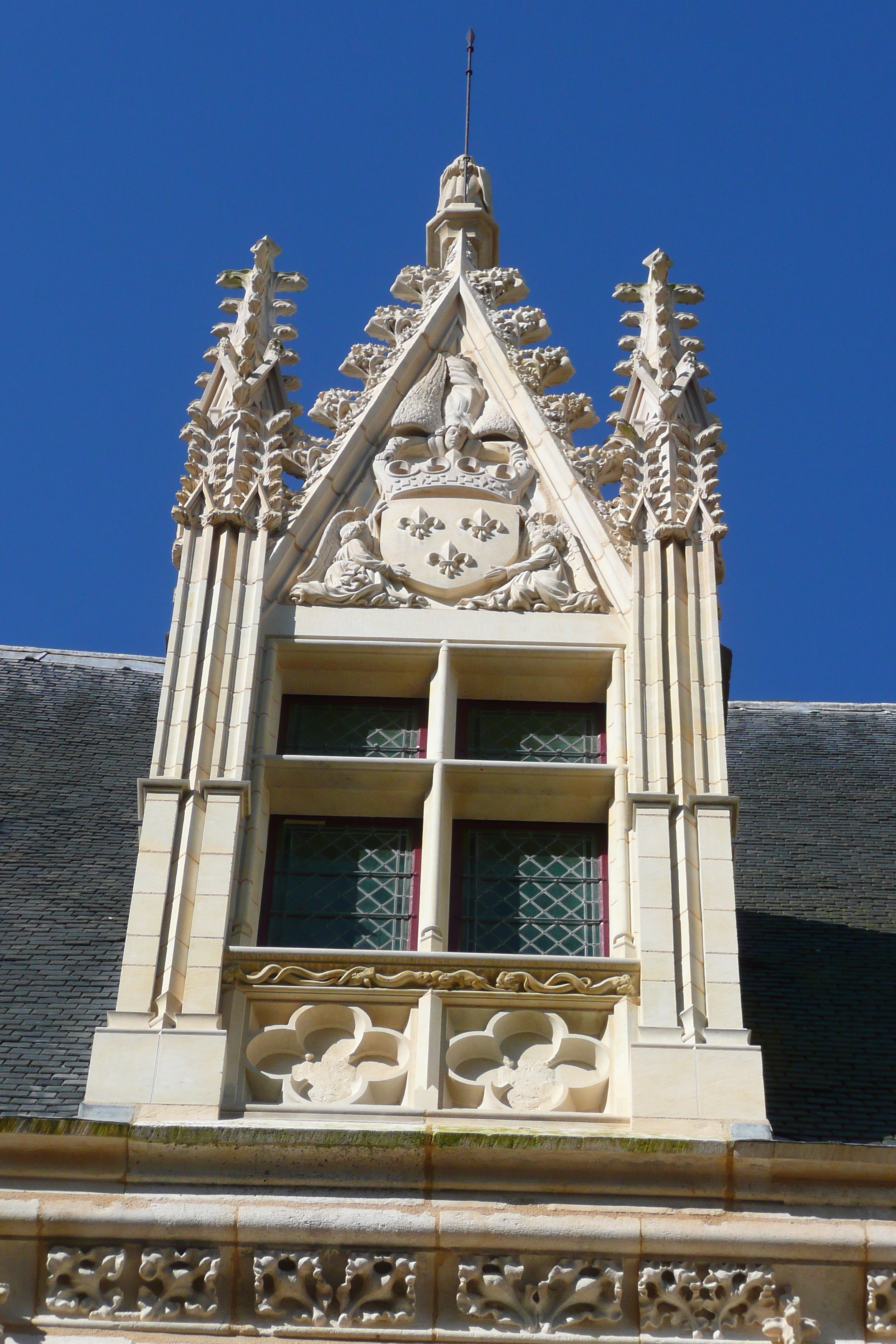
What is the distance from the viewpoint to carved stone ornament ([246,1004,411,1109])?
9.66 meters

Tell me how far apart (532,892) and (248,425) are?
305 cm

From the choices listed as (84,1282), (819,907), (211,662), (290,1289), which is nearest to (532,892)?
(211,662)

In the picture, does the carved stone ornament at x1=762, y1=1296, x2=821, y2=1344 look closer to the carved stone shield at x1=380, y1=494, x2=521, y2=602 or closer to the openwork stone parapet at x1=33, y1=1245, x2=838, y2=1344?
the openwork stone parapet at x1=33, y1=1245, x2=838, y2=1344

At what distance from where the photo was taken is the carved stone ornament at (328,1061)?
966 centimetres

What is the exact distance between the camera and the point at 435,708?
1134 centimetres

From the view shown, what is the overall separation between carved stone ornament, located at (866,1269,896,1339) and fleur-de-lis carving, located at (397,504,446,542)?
4.65 m

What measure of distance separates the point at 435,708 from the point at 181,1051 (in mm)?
2483

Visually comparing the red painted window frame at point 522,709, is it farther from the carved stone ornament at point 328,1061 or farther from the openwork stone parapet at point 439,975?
the carved stone ornament at point 328,1061

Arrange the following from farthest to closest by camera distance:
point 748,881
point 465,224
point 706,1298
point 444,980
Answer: point 465,224, point 748,881, point 444,980, point 706,1298

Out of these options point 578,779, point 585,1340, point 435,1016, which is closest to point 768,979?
point 578,779

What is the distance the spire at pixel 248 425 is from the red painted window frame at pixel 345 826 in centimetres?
157

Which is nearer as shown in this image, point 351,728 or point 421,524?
point 351,728

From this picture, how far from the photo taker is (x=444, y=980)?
32.7 ft

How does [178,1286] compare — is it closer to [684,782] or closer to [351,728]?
[684,782]
